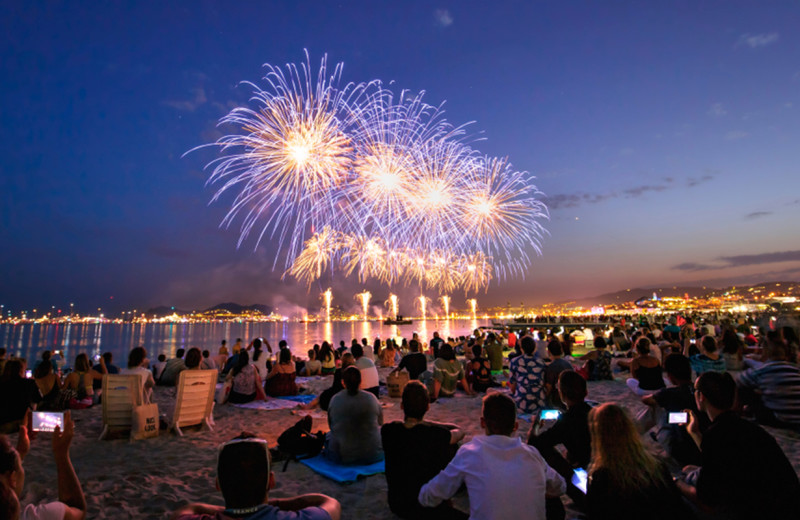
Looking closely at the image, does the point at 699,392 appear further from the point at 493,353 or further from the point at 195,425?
the point at 493,353

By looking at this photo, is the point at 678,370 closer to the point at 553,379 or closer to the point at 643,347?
the point at 553,379

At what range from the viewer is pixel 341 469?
5762mm

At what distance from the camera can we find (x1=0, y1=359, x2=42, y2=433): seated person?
674 cm

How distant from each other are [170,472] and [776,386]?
27.9 feet

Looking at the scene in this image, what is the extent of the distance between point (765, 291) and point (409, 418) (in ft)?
764

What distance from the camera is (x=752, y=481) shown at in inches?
113

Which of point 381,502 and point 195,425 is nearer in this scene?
point 381,502

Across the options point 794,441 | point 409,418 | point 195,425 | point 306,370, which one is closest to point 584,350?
point 306,370

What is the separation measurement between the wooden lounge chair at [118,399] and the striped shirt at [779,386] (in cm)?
970

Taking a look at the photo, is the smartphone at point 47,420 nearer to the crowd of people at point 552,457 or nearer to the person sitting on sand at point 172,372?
the crowd of people at point 552,457

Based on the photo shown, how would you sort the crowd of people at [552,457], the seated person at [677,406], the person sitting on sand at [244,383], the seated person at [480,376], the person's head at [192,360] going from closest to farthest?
the crowd of people at [552,457], the seated person at [677,406], the person's head at [192,360], the person sitting on sand at [244,383], the seated person at [480,376]

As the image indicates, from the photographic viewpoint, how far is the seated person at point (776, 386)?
20.9 ft

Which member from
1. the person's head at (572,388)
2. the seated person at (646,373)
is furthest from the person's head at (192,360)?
the seated person at (646,373)

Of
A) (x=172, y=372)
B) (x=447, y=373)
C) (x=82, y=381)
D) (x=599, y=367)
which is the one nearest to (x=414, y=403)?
(x=447, y=373)
